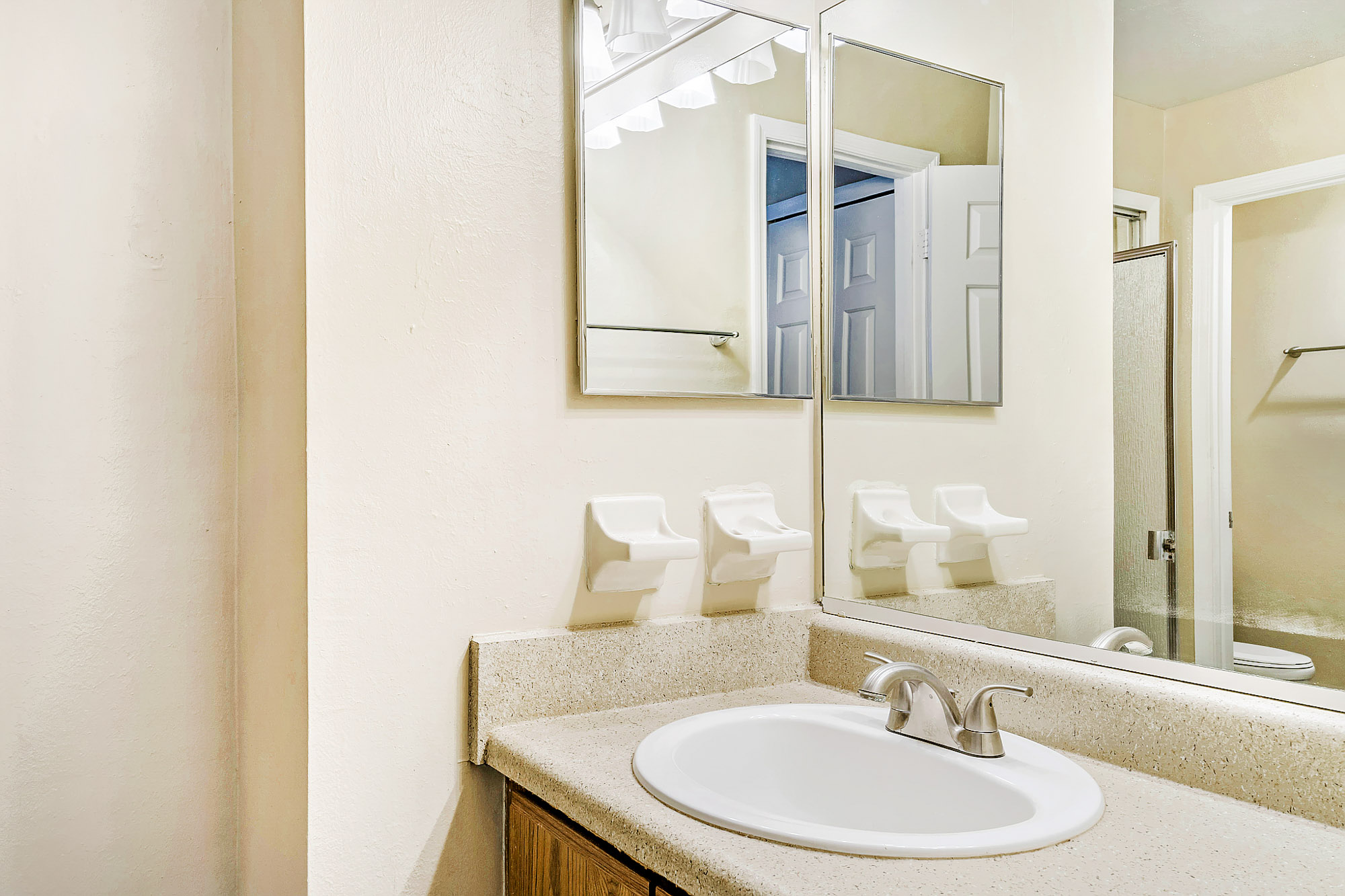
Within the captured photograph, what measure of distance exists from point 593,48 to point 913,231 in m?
0.53

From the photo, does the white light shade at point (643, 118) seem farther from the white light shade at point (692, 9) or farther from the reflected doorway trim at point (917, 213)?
the reflected doorway trim at point (917, 213)

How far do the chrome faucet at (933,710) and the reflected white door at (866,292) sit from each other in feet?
1.56

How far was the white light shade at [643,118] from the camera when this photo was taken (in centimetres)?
121

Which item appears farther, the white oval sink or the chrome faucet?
the chrome faucet

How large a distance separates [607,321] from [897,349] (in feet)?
1.48

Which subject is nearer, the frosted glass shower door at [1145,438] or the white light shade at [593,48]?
the frosted glass shower door at [1145,438]

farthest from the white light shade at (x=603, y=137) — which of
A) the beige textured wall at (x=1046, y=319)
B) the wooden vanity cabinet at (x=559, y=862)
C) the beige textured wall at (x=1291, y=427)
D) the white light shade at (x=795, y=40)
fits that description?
the wooden vanity cabinet at (x=559, y=862)

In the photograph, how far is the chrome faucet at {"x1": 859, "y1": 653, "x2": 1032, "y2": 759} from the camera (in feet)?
3.10

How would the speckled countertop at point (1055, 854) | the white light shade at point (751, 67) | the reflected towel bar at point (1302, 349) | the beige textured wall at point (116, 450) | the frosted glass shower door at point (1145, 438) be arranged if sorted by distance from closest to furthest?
the speckled countertop at point (1055, 854) → the reflected towel bar at point (1302, 349) → the frosted glass shower door at point (1145, 438) → the beige textured wall at point (116, 450) → the white light shade at point (751, 67)

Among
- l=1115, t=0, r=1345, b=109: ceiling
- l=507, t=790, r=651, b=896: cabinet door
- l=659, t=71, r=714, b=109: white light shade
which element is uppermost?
l=659, t=71, r=714, b=109: white light shade

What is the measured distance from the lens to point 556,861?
981 millimetres

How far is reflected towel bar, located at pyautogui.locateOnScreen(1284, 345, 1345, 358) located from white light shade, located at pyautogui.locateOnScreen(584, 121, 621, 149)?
0.84 meters

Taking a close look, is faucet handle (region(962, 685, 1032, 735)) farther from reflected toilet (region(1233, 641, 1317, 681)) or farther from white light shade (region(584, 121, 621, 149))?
white light shade (region(584, 121, 621, 149))

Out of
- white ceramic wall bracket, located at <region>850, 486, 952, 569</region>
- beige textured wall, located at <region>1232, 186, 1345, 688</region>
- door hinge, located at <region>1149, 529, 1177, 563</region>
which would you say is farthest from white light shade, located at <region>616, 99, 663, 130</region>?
door hinge, located at <region>1149, 529, 1177, 563</region>
